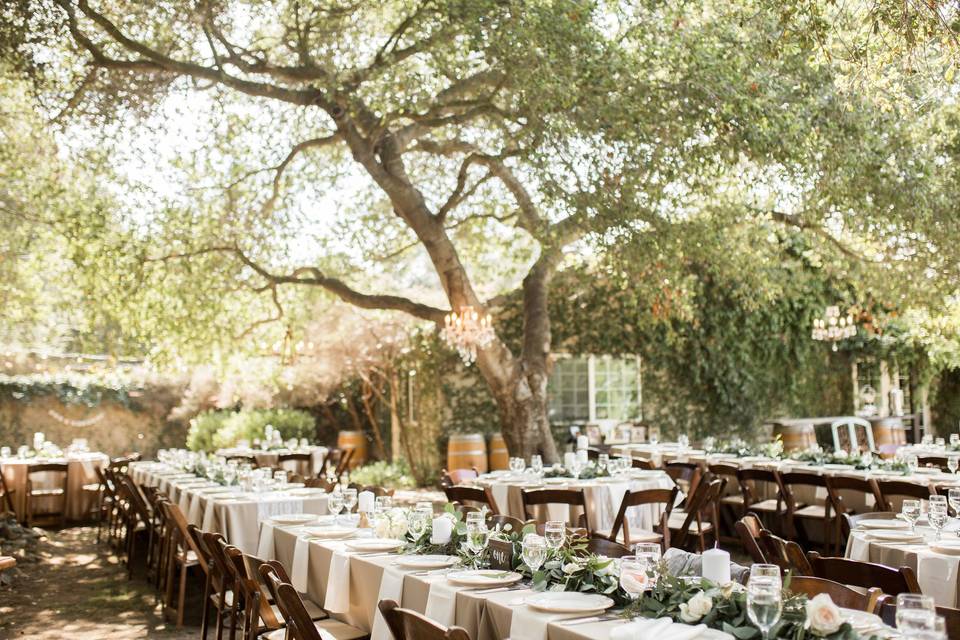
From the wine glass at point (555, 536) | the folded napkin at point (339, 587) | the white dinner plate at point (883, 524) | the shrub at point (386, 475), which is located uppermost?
the wine glass at point (555, 536)

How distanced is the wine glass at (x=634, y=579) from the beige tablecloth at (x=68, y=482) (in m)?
9.86

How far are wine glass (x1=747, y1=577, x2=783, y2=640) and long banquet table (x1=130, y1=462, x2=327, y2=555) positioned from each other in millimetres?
4360

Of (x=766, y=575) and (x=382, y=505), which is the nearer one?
(x=766, y=575)

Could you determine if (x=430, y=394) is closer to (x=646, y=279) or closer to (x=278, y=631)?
(x=646, y=279)

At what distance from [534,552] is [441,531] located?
0.82m

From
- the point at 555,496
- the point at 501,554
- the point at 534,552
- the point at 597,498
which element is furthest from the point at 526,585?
the point at 597,498

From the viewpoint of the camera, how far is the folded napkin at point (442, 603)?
3518mm

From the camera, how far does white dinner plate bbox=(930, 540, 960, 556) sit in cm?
432

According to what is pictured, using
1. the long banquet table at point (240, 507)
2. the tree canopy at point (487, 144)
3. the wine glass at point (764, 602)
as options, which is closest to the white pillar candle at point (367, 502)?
the long banquet table at point (240, 507)

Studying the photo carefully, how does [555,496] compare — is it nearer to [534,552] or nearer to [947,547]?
A: [947,547]

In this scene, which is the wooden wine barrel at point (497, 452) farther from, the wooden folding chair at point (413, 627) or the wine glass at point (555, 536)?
the wooden folding chair at point (413, 627)

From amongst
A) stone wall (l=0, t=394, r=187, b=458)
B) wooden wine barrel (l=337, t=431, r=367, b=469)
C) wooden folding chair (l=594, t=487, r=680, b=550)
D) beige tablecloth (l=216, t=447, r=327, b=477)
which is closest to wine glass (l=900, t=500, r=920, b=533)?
wooden folding chair (l=594, t=487, r=680, b=550)

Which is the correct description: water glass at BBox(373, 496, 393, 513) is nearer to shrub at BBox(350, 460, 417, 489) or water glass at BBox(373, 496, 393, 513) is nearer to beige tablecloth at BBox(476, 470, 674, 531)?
beige tablecloth at BBox(476, 470, 674, 531)

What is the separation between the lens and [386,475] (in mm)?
15453
